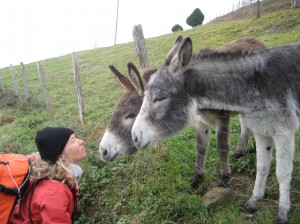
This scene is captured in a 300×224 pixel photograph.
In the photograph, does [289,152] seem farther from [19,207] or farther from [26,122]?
[26,122]

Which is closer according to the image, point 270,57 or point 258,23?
point 270,57

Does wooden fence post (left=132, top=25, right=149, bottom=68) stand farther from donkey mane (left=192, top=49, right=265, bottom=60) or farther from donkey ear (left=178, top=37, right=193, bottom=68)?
donkey ear (left=178, top=37, right=193, bottom=68)

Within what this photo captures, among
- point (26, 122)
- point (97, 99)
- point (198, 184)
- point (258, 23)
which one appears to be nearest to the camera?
point (198, 184)

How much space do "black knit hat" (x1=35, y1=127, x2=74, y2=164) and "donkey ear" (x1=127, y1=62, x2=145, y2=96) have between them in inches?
46.5

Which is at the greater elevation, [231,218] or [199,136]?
[199,136]

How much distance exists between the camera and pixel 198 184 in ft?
14.0

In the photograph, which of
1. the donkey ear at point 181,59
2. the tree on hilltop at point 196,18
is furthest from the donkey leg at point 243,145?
the tree on hilltop at point 196,18

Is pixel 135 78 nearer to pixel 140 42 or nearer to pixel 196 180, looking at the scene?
pixel 140 42

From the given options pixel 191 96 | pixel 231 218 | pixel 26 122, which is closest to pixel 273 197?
pixel 231 218

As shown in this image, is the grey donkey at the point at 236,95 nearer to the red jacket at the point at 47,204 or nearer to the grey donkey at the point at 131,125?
the grey donkey at the point at 131,125

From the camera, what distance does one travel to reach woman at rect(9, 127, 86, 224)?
106 inches

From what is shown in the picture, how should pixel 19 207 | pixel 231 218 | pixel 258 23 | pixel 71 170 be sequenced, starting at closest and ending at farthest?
pixel 19 207 → pixel 71 170 → pixel 231 218 → pixel 258 23

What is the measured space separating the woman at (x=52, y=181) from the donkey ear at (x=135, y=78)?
1.10 meters

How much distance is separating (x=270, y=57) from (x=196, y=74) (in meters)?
0.82
